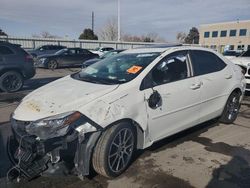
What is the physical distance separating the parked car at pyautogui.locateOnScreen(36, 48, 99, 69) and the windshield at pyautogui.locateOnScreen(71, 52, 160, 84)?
13486 mm

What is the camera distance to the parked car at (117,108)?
298 centimetres

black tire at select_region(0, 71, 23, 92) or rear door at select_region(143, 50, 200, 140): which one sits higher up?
rear door at select_region(143, 50, 200, 140)

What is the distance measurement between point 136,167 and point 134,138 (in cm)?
43

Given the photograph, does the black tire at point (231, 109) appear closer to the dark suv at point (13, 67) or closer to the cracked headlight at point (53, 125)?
the cracked headlight at point (53, 125)

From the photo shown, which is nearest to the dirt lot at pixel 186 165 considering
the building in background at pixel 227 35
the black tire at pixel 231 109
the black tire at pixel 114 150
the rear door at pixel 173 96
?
the black tire at pixel 114 150

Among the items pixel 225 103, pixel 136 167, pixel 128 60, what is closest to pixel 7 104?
pixel 128 60

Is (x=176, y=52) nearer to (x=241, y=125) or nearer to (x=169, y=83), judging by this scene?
(x=169, y=83)

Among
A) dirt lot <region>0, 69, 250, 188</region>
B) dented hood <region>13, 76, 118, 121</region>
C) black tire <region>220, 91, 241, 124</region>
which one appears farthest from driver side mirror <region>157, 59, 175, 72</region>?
black tire <region>220, 91, 241, 124</region>

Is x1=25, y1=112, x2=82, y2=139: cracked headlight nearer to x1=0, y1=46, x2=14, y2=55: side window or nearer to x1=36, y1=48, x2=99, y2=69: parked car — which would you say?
x1=0, y1=46, x2=14, y2=55: side window

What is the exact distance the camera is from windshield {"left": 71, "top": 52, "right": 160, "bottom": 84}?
149 inches

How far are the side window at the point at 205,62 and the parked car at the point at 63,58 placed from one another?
1392 cm

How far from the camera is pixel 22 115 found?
3.26 meters

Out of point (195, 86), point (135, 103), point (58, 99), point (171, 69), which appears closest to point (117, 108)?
point (135, 103)

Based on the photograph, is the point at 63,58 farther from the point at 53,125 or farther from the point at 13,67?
the point at 53,125
